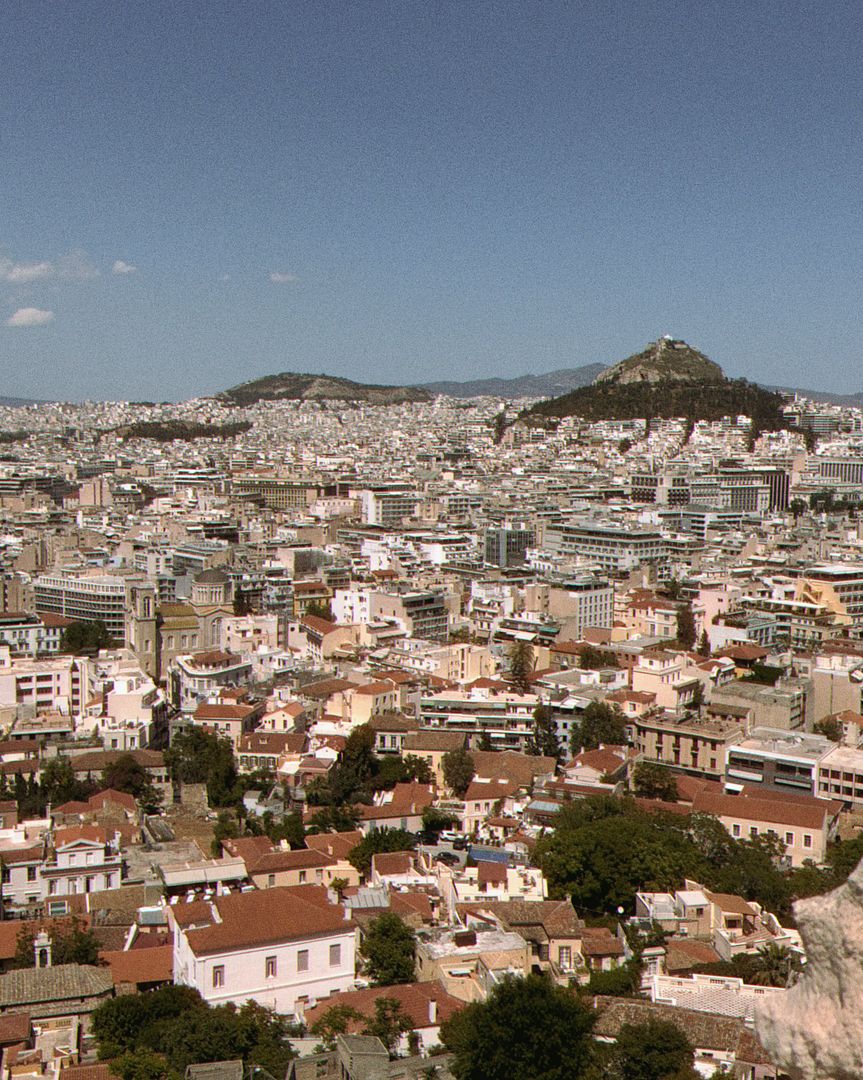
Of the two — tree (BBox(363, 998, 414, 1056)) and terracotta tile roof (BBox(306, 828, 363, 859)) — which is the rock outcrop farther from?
terracotta tile roof (BBox(306, 828, 363, 859))

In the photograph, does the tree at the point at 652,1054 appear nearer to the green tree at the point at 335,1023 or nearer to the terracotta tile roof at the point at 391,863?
the green tree at the point at 335,1023

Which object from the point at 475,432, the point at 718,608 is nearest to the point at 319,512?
the point at 718,608

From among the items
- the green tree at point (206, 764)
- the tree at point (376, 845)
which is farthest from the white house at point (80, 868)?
the green tree at point (206, 764)

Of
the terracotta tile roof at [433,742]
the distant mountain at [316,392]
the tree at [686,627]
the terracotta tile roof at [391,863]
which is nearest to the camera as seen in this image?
the terracotta tile roof at [391,863]

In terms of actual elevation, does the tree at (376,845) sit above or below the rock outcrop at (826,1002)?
below

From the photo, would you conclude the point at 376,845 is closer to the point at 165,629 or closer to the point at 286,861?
the point at 286,861

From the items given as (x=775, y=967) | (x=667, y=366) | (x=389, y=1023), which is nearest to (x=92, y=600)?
(x=389, y=1023)
